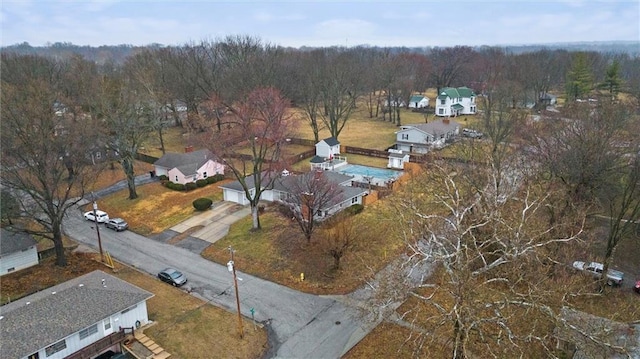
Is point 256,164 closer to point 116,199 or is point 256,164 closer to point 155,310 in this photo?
point 155,310

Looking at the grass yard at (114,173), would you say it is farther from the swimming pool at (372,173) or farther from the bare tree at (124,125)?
the swimming pool at (372,173)

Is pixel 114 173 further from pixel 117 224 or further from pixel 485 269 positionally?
pixel 485 269

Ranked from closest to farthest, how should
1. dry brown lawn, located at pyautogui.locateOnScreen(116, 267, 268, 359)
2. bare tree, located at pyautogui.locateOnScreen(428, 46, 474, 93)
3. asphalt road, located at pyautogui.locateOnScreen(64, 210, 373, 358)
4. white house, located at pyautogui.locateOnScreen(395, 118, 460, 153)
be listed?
dry brown lawn, located at pyautogui.locateOnScreen(116, 267, 268, 359)
asphalt road, located at pyautogui.locateOnScreen(64, 210, 373, 358)
white house, located at pyautogui.locateOnScreen(395, 118, 460, 153)
bare tree, located at pyautogui.locateOnScreen(428, 46, 474, 93)

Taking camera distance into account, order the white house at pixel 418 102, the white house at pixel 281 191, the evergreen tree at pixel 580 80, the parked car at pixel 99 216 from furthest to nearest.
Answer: the white house at pixel 418 102 → the evergreen tree at pixel 580 80 → the white house at pixel 281 191 → the parked car at pixel 99 216

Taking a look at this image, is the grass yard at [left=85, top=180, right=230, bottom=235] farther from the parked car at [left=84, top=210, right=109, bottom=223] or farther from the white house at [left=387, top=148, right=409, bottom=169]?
the white house at [left=387, top=148, right=409, bottom=169]

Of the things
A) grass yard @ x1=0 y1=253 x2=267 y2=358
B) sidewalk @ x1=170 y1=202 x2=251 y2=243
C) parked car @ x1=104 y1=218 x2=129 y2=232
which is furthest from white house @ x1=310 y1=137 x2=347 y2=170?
grass yard @ x1=0 y1=253 x2=267 y2=358

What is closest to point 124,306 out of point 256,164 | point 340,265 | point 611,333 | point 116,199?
point 340,265

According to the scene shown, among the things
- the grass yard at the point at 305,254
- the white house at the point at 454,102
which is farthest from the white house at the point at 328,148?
the white house at the point at 454,102
